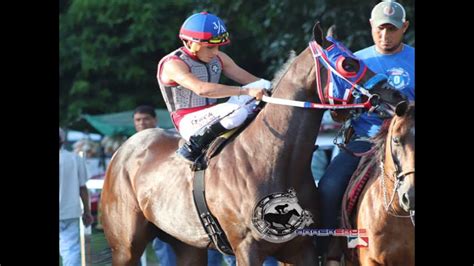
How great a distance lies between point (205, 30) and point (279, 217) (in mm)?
1290

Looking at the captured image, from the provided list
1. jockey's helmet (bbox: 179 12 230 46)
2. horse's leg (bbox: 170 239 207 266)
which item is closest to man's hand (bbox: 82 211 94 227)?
horse's leg (bbox: 170 239 207 266)

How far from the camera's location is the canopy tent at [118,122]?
13.7m

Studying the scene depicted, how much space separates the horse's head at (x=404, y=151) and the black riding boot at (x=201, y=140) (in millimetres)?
1227

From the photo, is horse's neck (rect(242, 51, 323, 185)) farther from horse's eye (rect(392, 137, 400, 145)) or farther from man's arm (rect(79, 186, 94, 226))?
man's arm (rect(79, 186, 94, 226))

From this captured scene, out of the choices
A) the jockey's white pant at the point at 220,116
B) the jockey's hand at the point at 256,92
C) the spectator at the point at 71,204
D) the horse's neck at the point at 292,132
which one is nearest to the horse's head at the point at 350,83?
the horse's neck at the point at 292,132

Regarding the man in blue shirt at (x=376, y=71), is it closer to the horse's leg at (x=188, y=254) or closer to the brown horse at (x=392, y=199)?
the brown horse at (x=392, y=199)

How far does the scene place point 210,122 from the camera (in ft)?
20.4

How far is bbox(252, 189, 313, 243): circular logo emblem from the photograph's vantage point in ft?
18.7

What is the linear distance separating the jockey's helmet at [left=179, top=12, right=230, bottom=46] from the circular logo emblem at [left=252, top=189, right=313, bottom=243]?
111 centimetres

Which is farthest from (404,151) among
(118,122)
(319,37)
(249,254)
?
(118,122)

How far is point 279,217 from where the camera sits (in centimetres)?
575
